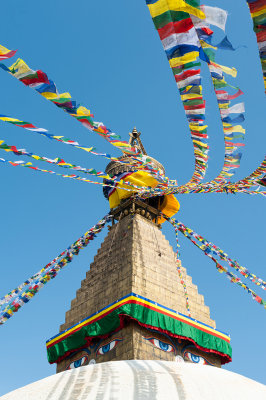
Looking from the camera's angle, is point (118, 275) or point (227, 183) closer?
point (227, 183)

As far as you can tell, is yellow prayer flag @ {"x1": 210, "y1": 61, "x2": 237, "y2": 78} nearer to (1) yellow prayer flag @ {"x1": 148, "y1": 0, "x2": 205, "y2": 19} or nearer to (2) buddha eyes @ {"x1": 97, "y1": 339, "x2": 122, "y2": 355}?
(1) yellow prayer flag @ {"x1": 148, "y1": 0, "x2": 205, "y2": 19}

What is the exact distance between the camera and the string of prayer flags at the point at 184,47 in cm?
480

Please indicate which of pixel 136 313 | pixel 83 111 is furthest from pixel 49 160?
pixel 136 313

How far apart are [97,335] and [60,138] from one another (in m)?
5.82

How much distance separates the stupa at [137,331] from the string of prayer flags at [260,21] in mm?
4152

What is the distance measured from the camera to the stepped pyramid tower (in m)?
10.1

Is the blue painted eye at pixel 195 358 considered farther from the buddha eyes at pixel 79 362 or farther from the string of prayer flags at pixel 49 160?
the string of prayer flags at pixel 49 160

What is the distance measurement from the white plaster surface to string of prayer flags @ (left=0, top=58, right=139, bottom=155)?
3.84 metres

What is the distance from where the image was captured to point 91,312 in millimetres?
11742

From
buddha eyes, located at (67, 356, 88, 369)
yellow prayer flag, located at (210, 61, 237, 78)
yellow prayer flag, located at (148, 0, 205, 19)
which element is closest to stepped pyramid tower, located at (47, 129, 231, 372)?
buddha eyes, located at (67, 356, 88, 369)

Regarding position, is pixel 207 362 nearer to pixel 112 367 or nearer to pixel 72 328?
pixel 72 328

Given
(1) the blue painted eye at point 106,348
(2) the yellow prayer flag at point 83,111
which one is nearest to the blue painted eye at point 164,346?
(1) the blue painted eye at point 106,348

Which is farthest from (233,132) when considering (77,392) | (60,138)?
(77,392)

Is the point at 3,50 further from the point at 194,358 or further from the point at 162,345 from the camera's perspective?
the point at 194,358
